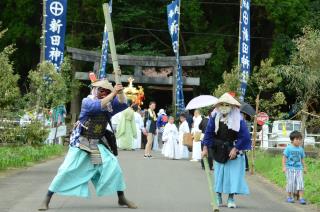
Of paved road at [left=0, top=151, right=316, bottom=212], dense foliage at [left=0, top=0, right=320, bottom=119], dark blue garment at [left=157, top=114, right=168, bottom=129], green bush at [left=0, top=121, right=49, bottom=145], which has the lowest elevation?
paved road at [left=0, top=151, right=316, bottom=212]

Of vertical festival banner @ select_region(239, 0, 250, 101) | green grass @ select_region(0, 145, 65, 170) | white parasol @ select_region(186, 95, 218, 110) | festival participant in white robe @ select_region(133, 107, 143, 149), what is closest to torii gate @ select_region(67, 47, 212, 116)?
festival participant in white robe @ select_region(133, 107, 143, 149)

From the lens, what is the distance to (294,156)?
12773 mm

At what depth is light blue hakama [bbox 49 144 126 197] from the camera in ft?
34.4

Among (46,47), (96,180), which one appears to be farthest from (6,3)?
(96,180)

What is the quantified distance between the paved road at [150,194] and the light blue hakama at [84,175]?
30 centimetres

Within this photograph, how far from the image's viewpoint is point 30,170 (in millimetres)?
18109

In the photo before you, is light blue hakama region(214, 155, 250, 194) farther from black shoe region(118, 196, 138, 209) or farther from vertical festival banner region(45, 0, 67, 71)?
vertical festival banner region(45, 0, 67, 71)

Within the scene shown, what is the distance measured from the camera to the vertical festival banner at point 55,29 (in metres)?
27.4

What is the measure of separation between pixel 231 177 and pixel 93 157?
2323mm

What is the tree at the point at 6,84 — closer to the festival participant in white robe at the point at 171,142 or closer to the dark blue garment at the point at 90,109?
the dark blue garment at the point at 90,109

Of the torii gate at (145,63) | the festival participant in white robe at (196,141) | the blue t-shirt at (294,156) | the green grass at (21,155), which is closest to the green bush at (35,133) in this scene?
the green grass at (21,155)

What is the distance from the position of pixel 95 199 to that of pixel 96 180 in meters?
1.32

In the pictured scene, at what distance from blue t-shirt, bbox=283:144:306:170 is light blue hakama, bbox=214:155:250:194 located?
1.40 metres

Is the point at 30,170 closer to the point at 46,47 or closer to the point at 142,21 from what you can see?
the point at 46,47
